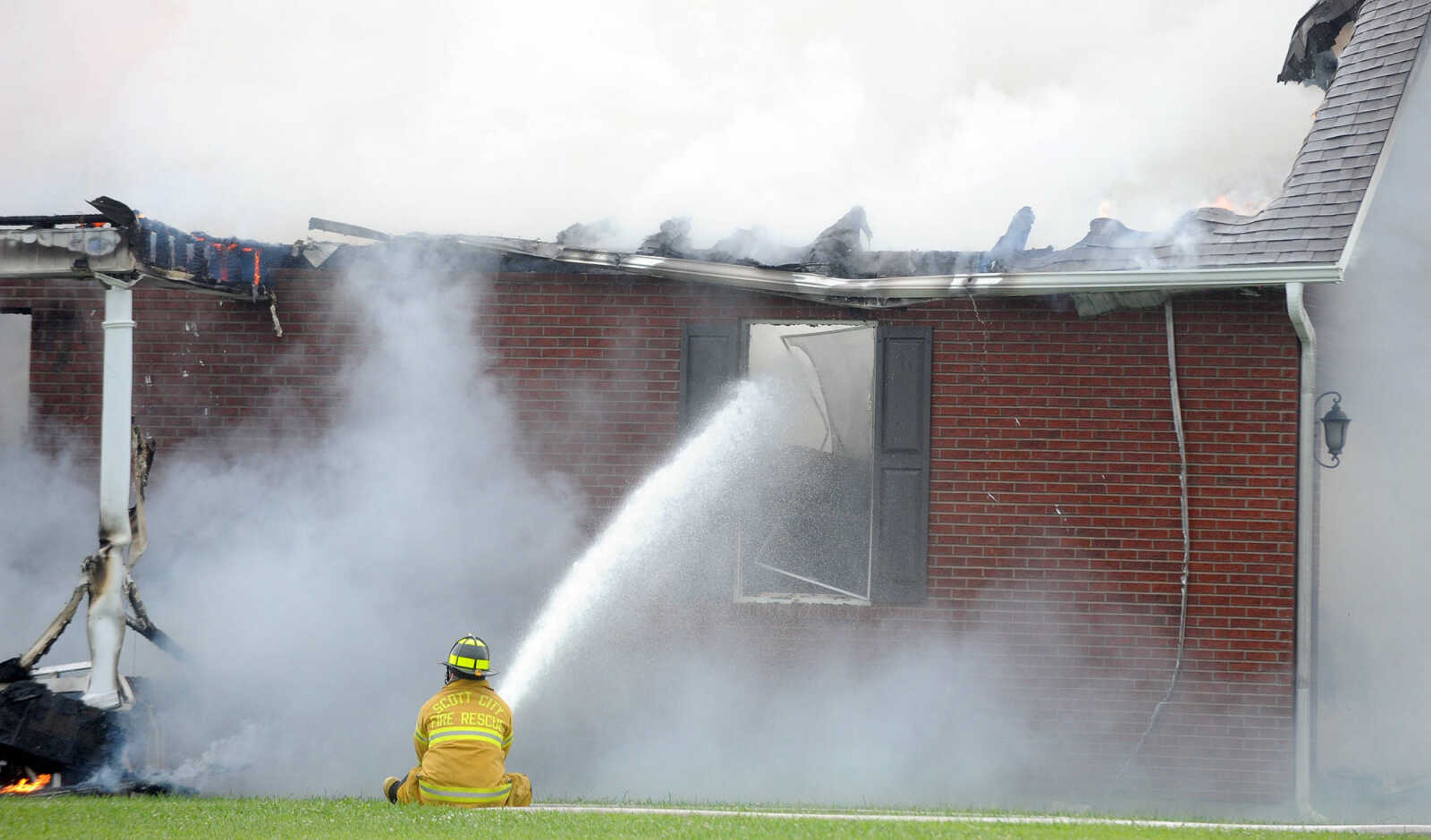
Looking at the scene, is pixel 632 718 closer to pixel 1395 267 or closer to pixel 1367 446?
pixel 1367 446

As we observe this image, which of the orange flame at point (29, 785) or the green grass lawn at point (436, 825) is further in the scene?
the orange flame at point (29, 785)

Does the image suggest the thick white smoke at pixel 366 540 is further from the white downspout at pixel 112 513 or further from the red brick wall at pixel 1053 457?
the white downspout at pixel 112 513

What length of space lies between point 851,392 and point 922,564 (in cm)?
129

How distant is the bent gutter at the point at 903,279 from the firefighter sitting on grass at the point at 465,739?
297 cm

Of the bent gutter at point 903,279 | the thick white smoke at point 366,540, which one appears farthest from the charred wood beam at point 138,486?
the bent gutter at point 903,279

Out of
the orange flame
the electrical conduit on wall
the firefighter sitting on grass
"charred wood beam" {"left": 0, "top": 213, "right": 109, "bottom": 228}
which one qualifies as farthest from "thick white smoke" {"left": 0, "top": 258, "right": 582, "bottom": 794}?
the electrical conduit on wall

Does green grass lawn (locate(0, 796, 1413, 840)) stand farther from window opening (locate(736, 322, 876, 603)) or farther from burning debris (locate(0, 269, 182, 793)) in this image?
window opening (locate(736, 322, 876, 603))

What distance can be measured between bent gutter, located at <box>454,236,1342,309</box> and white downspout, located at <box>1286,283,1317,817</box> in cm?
45

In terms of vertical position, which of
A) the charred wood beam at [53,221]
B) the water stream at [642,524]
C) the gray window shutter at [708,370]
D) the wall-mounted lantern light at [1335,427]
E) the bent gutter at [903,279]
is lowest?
the water stream at [642,524]

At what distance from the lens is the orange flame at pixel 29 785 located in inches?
265

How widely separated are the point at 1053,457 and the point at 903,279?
152 centimetres

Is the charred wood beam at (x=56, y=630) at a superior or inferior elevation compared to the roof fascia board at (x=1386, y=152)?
inferior

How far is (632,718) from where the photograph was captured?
8.23m

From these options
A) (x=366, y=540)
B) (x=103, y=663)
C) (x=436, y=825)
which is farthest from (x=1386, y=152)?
(x=103, y=663)
